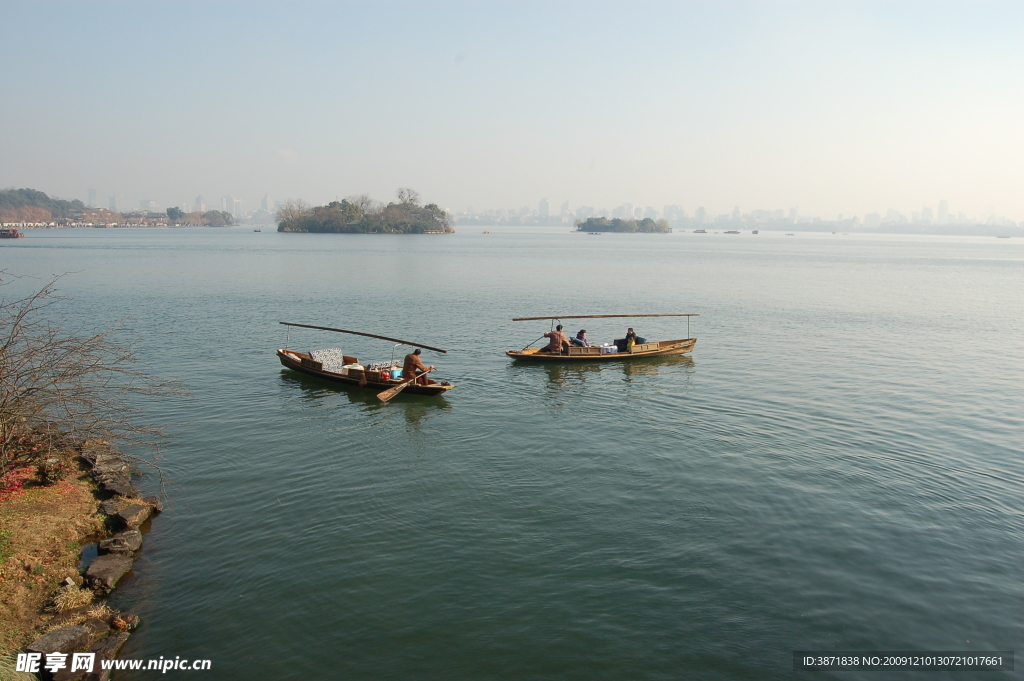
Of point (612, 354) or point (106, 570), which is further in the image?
point (612, 354)

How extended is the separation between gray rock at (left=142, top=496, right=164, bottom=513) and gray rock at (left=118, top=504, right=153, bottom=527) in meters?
0.12

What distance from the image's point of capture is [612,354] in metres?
30.2

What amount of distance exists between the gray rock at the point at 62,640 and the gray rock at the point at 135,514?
3.86 meters

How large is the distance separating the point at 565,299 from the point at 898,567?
144ft

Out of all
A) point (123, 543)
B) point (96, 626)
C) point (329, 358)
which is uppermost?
point (329, 358)

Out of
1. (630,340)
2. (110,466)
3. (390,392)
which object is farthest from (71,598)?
(630,340)

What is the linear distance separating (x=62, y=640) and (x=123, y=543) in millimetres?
3042

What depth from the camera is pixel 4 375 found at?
1297 cm

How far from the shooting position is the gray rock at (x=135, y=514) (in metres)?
13.6

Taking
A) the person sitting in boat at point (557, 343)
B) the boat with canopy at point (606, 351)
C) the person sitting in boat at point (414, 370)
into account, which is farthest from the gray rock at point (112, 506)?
the person sitting in boat at point (557, 343)

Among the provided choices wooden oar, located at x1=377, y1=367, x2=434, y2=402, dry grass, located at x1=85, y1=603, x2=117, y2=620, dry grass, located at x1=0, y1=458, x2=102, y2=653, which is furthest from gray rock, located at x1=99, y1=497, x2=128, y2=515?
wooden oar, located at x1=377, y1=367, x2=434, y2=402

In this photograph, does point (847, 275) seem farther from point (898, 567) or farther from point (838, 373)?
point (898, 567)

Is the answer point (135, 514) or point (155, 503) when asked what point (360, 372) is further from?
point (135, 514)

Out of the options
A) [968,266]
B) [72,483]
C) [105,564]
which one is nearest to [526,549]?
[105,564]
